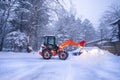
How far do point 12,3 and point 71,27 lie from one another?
42639mm

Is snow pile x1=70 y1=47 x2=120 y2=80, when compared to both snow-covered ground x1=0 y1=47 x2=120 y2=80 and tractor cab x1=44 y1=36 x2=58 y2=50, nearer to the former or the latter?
snow-covered ground x1=0 y1=47 x2=120 y2=80

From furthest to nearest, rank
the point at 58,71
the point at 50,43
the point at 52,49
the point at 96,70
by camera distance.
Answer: the point at 50,43 < the point at 52,49 < the point at 96,70 < the point at 58,71

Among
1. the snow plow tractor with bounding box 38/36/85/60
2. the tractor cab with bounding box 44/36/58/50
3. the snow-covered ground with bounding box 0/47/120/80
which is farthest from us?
the tractor cab with bounding box 44/36/58/50

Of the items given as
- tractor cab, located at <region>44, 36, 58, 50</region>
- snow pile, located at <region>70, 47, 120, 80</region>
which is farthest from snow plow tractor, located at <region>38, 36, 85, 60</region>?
snow pile, located at <region>70, 47, 120, 80</region>

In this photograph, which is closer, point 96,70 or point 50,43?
point 96,70

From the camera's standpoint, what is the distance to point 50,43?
1933 centimetres

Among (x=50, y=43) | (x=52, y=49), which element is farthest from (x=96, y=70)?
(x=50, y=43)

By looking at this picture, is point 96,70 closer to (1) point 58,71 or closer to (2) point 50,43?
(1) point 58,71

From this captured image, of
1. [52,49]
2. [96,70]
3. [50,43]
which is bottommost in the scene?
[96,70]

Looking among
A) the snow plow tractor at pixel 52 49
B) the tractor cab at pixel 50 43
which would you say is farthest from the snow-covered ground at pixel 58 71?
the tractor cab at pixel 50 43

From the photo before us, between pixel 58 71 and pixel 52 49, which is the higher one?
pixel 52 49

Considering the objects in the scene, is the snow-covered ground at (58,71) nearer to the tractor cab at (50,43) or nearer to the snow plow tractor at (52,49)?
the snow plow tractor at (52,49)

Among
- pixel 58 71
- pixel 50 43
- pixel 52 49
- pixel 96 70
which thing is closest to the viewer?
pixel 58 71

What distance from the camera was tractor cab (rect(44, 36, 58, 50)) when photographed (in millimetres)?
18969
